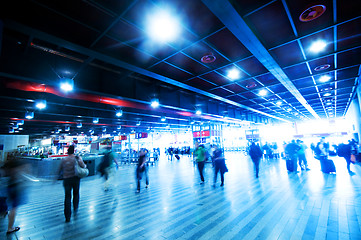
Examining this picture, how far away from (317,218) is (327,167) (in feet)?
19.2

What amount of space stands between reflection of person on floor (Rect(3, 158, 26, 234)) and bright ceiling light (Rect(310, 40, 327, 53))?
336 inches

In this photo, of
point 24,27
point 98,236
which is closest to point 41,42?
point 24,27

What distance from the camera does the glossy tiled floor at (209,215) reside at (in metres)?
3.12

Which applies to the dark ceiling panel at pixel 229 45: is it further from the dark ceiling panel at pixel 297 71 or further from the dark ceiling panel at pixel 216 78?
the dark ceiling panel at pixel 297 71

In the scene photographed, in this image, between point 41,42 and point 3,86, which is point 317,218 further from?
point 3,86

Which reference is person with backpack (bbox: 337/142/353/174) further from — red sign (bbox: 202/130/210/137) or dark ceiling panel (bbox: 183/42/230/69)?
red sign (bbox: 202/130/210/137)

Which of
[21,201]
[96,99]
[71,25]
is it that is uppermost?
[71,25]

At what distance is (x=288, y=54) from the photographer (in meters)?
5.89

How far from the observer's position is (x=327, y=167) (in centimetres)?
776

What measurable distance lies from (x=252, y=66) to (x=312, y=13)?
2.71m

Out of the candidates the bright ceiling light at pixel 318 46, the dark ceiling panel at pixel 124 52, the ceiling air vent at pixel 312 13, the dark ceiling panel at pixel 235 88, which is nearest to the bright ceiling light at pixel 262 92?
the dark ceiling panel at pixel 235 88

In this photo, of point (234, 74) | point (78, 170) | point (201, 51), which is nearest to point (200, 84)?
point (234, 74)

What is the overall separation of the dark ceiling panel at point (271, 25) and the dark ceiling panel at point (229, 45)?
0.60 m

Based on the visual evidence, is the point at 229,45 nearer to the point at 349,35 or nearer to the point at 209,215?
the point at 349,35
